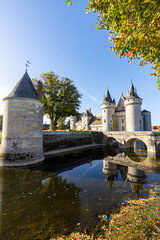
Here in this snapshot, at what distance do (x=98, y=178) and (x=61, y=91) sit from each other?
16041mm

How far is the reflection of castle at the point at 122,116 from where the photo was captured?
1040 inches

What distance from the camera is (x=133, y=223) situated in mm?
3566

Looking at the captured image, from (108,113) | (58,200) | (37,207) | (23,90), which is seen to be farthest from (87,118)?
(37,207)

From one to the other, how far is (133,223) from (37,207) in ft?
12.4

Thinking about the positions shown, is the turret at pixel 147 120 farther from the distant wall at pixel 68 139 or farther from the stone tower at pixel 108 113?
the distant wall at pixel 68 139

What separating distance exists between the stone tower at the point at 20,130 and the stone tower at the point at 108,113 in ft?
74.5

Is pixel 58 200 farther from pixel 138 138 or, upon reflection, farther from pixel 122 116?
pixel 122 116

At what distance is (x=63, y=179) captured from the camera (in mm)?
7418

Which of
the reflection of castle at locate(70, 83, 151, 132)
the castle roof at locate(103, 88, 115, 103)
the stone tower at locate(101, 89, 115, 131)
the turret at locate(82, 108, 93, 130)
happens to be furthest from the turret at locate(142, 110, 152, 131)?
the turret at locate(82, 108, 93, 130)

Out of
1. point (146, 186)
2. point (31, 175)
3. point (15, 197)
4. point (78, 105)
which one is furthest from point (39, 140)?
point (78, 105)

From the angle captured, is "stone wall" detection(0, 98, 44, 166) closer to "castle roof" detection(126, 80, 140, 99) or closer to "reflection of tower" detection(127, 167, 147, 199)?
"reflection of tower" detection(127, 167, 147, 199)

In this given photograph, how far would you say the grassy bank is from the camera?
10.1 ft

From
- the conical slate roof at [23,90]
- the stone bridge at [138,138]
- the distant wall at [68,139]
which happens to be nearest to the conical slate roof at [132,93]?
the stone bridge at [138,138]

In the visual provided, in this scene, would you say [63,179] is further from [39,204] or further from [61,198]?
[39,204]
